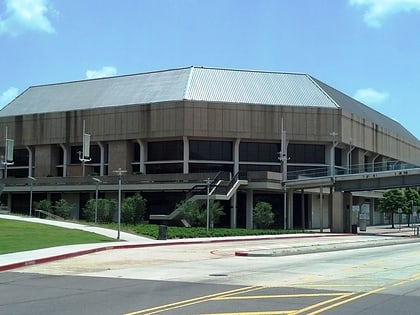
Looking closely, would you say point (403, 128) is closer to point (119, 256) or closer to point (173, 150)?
point (173, 150)

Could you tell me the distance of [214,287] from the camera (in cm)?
1459

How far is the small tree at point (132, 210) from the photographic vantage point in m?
55.8

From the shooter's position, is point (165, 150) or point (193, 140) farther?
point (165, 150)

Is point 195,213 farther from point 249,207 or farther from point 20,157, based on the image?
point 20,157

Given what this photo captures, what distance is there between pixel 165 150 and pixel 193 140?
170 inches

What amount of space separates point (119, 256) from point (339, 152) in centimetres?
5923

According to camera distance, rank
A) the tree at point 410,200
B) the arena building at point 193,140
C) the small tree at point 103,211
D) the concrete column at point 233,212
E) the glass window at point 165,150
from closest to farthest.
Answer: the small tree at point 103,211, the concrete column at point 233,212, the arena building at point 193,140, the glass window at point 165,150, the tree at point 410,200

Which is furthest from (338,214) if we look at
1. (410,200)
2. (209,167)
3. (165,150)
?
(410,200)

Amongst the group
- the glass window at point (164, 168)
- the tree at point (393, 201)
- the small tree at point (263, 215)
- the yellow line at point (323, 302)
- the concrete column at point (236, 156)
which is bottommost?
the yellow line at point (323, 302)

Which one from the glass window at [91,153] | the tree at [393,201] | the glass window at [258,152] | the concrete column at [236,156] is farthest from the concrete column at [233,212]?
the tree at [393,201]

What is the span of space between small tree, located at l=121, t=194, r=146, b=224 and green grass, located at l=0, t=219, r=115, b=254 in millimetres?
13659

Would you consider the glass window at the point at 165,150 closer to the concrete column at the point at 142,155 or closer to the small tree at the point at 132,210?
the concrete column at the point at 142,155

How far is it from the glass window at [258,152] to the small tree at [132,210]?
69.1ft

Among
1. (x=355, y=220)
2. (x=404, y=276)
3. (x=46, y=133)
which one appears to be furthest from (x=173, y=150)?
(x=404, y=276)
